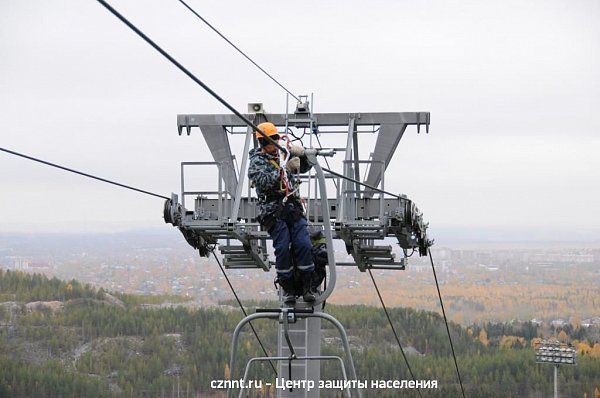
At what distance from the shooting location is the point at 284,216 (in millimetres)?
14859

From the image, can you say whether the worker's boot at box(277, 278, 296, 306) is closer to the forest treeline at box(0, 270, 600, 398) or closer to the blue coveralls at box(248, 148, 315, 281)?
the blue coveralls at box(248, 148, 315, 281)

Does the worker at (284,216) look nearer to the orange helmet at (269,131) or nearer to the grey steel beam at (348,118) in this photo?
the orange helmet at (269,131)

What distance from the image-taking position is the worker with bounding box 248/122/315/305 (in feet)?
48.3

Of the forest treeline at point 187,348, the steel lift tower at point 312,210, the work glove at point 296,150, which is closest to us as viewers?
the work glove at point 296,150

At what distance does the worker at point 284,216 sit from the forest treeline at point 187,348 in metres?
86.2

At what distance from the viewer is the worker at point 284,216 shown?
580 inches

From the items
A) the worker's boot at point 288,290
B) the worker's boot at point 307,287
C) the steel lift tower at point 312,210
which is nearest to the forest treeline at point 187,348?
the steel lift tower at point 312,210

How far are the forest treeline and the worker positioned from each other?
283 feet

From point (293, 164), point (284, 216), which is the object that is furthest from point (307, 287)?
point (293, 164)

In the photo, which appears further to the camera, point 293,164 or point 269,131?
point 293,164

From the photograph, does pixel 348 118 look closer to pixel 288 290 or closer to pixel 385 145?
pixel 385 145

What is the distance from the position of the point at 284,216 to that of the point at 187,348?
110595 mm

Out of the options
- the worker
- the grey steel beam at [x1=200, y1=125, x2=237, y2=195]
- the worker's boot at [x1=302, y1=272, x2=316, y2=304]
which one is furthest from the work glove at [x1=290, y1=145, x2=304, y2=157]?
the grey steel beam at [x1=200, y1=125, x2=237, y2=195]

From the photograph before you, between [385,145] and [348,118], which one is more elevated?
[348,118]
